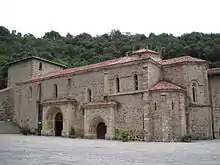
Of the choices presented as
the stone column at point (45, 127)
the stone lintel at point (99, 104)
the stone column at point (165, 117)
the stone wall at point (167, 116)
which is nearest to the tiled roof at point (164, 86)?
the stone wall at point (167, 116)

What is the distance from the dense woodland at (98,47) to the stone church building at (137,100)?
24.7 metres

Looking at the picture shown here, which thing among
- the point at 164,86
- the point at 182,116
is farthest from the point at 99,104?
the point at 182,116

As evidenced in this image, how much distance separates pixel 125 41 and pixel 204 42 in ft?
69.0

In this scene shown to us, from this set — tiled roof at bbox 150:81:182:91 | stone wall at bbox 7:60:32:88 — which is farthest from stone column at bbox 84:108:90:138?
stone wall at bbox 7:60:32:88

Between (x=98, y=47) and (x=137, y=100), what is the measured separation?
49.2 meters

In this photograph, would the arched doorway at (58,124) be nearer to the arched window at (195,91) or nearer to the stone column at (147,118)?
the stone column at (147,118)

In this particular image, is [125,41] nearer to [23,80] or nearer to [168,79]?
[23,80]

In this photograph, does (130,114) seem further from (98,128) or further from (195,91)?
(195,91)

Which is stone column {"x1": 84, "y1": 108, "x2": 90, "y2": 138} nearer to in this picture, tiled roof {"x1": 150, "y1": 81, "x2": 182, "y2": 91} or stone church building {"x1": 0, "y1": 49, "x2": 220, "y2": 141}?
stone church building {"x1": 0, "y1": 49, "x2": 220, "y2": 141}

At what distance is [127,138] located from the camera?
83.9ft

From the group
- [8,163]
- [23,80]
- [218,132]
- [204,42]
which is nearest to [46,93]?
[23,80]

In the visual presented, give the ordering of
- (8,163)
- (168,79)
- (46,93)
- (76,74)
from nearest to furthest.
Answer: (8,163), (168,79), (76,74), (46,93)

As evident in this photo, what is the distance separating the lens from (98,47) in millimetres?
73750

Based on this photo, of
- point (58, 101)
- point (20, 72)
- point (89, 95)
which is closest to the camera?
point (89, 95)
